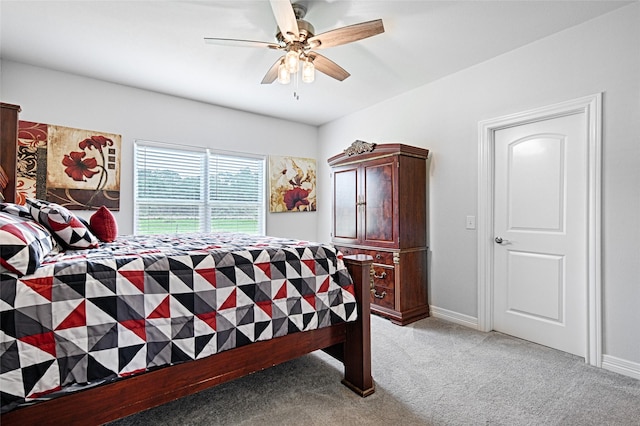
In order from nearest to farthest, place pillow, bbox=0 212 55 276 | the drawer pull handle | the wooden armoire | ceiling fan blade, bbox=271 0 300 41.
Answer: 1. pillow, bbox=0 212 55 276
2. ceiling fan blade, bbox=271 0 300 41
3. the wooden armoire
4. the drawer pull handle

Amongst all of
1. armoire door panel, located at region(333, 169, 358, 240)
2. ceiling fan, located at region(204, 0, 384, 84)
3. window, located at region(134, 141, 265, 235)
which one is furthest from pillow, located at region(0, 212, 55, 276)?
armoire door panel, located at region(333, 169, 358, 240)

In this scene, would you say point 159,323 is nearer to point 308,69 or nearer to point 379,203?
point 308,69

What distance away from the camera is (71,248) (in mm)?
1675

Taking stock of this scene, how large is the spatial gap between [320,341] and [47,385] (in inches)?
48.9

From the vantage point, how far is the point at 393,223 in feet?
10.6

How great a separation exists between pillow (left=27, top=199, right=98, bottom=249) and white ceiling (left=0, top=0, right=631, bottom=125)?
152 centimetres

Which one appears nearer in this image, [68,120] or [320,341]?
[320,341]

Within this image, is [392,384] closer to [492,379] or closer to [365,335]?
[365,335]

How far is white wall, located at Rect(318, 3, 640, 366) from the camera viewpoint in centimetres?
217

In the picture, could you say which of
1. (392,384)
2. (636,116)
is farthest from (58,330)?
(636,116)

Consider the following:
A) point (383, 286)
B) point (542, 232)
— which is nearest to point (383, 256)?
point (383, 286)

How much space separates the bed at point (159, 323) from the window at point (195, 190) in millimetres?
2188

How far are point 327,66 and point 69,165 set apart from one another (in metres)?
2.85

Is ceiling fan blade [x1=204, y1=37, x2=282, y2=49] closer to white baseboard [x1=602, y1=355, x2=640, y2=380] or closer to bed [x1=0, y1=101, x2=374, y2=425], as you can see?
bed [x1=0, y1=101, x2=374, y2=425]
